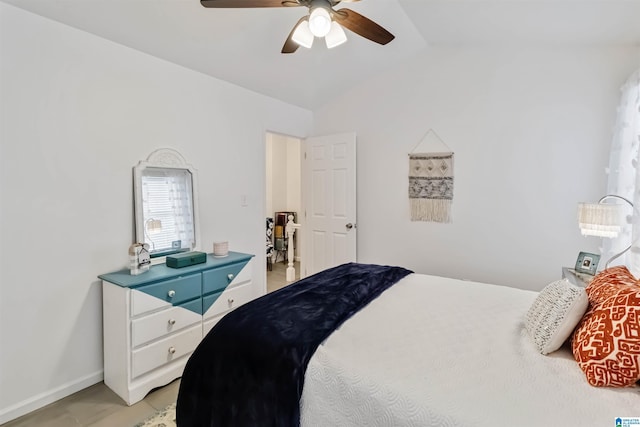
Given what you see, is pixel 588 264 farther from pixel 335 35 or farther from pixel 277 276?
pixel 277 276

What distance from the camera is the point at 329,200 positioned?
3.99m

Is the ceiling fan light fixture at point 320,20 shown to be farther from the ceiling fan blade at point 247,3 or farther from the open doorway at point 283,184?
the open doorway at point 283,184

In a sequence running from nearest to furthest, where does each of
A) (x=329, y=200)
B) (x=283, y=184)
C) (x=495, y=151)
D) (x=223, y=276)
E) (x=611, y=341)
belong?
(x=611, y=341) < (x=223, y=276) < (x=495, y=151) < (x=329, y=200) < (x=283, y=184)

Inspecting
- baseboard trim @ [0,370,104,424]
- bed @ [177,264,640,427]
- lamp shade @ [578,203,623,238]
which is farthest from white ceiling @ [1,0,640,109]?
baseboard trim @ [0,370,104,424]

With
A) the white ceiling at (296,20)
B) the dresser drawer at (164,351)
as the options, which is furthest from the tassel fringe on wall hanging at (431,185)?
the dresser drawer at (164,351)

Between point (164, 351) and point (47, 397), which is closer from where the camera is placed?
point (47, 397)

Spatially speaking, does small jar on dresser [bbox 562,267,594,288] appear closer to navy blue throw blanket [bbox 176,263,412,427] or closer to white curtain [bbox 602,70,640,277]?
white curtain [bbox 602,70,640,277]

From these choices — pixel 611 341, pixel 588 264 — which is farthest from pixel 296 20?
pixel 588 264

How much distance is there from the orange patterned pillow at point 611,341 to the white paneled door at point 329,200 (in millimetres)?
2712

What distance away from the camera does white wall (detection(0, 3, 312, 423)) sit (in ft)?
6.13

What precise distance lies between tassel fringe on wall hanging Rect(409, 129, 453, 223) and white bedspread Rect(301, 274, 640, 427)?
73.3 inches

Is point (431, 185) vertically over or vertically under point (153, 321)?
over

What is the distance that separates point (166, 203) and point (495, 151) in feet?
10.1

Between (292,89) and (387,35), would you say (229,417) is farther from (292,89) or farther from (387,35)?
(292,89)
